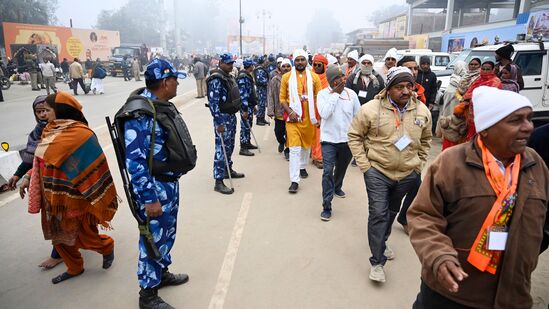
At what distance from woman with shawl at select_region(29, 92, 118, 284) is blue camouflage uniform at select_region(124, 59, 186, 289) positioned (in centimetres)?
68

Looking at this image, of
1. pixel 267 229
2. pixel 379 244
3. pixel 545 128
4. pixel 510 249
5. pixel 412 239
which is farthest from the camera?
pixel 267 229

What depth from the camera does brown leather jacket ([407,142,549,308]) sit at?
169cm

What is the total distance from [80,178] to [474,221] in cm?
284

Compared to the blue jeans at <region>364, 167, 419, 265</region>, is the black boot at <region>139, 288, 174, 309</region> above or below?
below

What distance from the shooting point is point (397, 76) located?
9.95ft

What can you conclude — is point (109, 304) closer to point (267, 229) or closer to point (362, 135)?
point (267, 229)

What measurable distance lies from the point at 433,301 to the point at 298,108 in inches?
144

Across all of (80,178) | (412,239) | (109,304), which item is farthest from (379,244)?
(80,178)

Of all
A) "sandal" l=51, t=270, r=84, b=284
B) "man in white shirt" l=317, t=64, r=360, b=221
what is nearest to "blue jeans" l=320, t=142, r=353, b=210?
"man in white shirt" l=317, t=64, r=360, b=221

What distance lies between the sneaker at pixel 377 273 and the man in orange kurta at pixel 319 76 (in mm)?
3053

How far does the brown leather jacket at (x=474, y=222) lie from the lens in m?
1.69

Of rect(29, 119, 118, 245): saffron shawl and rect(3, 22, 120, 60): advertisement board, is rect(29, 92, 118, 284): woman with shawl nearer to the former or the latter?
rect(29, 119, 118, 245): saffron shawl

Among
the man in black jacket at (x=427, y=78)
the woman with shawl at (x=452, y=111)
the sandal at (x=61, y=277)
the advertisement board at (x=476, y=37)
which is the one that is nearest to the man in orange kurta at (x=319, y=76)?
the woman with shawl at (x=452, y=111)

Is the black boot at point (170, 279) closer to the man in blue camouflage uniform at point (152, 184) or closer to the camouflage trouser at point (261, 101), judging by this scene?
the man in blue camouflage uniform at point (152, 184)
